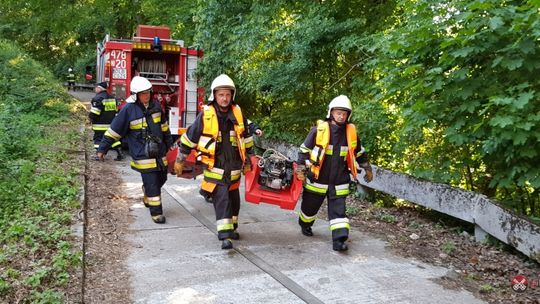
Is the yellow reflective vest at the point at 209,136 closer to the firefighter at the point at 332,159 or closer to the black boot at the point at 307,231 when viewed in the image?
the firefighter at the point at 332,159

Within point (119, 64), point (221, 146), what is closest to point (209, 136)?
point (221, 146)

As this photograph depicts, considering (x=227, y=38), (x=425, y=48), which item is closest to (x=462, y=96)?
(x=425, y=48)

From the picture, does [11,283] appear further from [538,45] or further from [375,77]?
[375,77]

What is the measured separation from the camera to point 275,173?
5.54m

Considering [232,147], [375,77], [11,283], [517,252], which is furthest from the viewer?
[375,77]

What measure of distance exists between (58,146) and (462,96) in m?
7.55

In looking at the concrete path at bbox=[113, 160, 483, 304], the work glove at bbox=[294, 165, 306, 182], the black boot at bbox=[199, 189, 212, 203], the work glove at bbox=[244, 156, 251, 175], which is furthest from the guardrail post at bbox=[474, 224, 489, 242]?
the black boot at bbox=[199, 189, 212, 203]

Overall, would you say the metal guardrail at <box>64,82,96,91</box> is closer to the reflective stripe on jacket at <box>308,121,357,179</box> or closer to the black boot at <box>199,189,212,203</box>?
the black boot at <box>199,189,212,203</box>

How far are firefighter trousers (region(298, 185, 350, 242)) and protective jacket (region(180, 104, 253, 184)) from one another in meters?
0.84

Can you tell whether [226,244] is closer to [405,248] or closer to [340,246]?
[340,246]

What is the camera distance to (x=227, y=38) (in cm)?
1071

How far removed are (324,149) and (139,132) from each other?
2.32 m

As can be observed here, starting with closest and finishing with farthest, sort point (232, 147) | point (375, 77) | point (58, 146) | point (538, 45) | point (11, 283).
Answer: point (11, 283), point (538, 45), point (232, 147), point (375, 77), point (58, 146)

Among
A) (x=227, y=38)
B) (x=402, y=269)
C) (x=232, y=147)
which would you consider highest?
(x=227, y=38)
